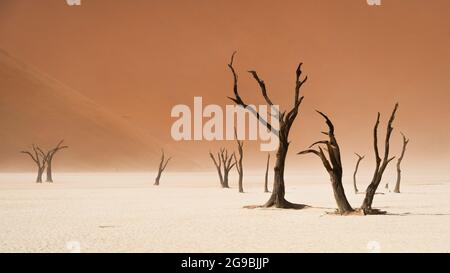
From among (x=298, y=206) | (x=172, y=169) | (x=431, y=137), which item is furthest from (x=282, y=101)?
(x=298, y=206)

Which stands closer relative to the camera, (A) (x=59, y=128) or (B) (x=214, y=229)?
(B) (x=214, y=229)

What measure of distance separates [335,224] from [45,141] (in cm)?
8933

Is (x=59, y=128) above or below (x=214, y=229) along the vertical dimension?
above

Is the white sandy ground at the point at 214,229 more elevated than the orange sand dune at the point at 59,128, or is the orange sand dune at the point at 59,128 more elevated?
the orange sand dune at the point at 59,128

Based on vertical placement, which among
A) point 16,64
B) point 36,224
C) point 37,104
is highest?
point 16,64

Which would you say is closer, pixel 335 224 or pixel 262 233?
pixel 262 233

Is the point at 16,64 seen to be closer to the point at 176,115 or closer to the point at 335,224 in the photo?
the point at 176,115

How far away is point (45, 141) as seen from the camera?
3996 inches

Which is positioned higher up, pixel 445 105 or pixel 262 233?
pixel 445 105

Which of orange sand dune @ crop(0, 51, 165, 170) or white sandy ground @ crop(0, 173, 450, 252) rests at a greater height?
orange sand dune @ crop(0, 51, 165, 170)

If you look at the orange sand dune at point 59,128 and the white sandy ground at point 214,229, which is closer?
the white sandy ground at point 214,229

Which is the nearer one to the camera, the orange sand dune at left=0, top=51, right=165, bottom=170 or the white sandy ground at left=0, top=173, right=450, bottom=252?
the white sandy ground at left=0, top=173, right=450, bottom=252
